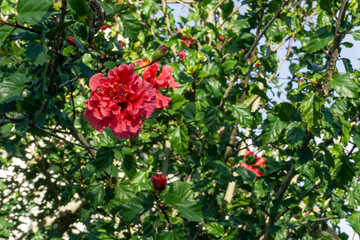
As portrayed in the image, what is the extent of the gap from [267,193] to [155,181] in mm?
818

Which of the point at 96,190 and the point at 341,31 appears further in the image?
the point at 96,190

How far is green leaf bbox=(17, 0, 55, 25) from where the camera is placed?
0.90 metres

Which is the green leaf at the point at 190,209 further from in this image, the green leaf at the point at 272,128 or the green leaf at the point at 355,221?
the green leaf at the point at 355,221

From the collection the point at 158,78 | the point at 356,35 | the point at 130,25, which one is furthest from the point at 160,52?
the point at 356,35

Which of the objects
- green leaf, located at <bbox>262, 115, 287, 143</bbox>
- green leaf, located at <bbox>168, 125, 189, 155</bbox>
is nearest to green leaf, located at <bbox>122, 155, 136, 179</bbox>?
green leaf, located at <bbox>168, 125, 189, 155</bbox>

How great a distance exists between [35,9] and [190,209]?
0.90m

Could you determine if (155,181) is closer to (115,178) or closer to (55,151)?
(115,178)

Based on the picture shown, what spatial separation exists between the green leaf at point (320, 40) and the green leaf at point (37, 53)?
109 cm

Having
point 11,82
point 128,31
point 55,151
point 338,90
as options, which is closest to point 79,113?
point 55,151

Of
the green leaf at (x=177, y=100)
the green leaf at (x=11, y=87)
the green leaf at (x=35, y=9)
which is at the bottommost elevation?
the green leaf at (x=11, y=87)

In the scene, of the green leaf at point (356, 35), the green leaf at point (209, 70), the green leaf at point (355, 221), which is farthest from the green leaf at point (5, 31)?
the green leaf at point (355, 221)

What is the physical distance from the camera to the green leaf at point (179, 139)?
1.67 meters

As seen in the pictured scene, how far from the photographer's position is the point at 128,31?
44.4 inches

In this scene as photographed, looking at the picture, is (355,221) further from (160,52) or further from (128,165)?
(160,52)
